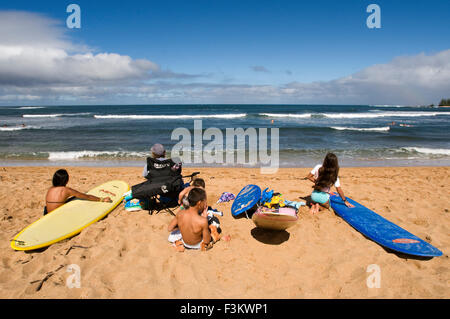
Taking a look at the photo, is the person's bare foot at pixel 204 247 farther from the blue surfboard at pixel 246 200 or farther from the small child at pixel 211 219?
the blue surfboard at pixel 246 200

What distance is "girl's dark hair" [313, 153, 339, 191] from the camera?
4.56 meters

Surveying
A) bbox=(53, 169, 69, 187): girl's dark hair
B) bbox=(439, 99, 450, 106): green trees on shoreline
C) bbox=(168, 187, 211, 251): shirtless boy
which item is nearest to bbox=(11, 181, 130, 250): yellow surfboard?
bbox=(53, 169, 69, 187): girl's dark hair

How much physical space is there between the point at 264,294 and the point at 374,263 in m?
1.67

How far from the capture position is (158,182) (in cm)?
475

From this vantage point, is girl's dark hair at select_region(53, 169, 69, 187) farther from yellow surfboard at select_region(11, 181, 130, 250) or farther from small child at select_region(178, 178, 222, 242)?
small child at select_region(178, 178, 222, 242)

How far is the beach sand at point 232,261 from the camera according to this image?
294 centimetres

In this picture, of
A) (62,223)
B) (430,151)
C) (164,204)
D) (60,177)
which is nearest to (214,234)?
(164,204)

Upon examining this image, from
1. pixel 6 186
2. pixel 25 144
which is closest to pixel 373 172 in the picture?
pixel 6 186

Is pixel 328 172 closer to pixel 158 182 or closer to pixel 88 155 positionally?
pixel 158 182

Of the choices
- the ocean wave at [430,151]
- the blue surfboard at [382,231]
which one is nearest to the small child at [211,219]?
the blue surfboard at [382,231]

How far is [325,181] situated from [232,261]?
2.47m

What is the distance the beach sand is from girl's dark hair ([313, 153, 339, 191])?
2.07ft

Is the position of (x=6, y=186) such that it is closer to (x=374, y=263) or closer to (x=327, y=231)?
(x=327, y=231)

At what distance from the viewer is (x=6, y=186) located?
663 centimetres
